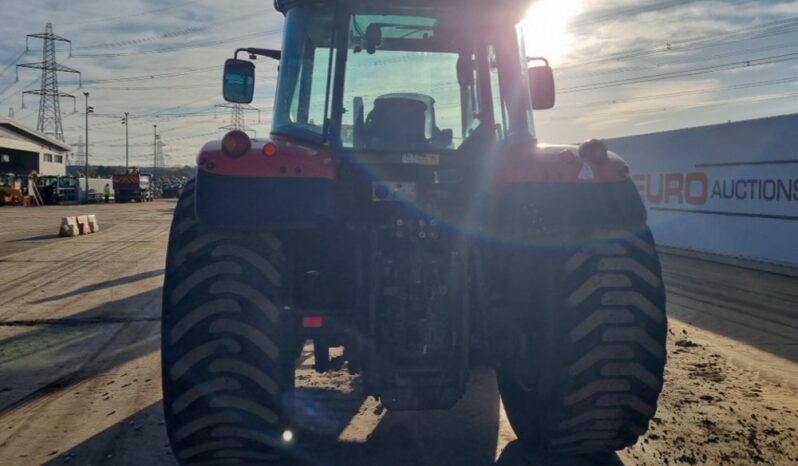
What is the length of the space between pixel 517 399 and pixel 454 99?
197 cm

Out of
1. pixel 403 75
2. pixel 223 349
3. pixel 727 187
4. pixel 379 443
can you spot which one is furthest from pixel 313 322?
pixel 727 187

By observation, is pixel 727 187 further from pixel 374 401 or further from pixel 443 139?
pixel 443 139

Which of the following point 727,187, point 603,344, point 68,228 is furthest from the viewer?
point 68,228

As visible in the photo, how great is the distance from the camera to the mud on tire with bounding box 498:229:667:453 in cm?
346

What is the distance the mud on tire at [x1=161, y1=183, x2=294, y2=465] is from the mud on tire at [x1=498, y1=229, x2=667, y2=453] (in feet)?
4.75

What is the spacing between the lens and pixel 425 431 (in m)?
4.55

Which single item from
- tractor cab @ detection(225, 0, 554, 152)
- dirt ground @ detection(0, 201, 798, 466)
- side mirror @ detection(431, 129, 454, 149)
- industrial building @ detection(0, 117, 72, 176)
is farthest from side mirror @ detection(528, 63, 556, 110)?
industrial building @ detection(0, 117, 72, 176)

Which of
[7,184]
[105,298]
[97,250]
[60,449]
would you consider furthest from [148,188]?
[60,449]

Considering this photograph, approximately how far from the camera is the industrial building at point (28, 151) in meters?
58.4

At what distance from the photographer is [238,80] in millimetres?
5012

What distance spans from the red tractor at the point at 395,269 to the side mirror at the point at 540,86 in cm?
63

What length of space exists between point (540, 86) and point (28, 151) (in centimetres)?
6903

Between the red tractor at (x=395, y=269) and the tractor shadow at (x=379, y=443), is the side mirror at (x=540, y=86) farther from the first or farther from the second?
the tractor shadow at (x=379, y=443)

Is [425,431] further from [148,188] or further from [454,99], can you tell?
[148,188]
